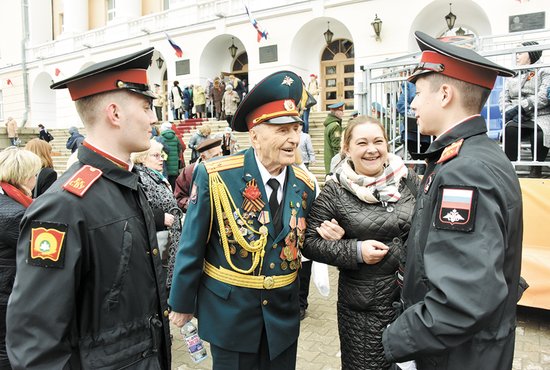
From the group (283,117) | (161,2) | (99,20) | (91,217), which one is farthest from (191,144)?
(99,20)

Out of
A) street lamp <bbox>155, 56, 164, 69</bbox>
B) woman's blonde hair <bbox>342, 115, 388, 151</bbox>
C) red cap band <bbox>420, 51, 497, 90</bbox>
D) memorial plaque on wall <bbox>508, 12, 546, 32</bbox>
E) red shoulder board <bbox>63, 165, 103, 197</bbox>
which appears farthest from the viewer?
street lamp <bbox>155, 56, 164, 69</bbox>

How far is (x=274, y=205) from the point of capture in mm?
2506

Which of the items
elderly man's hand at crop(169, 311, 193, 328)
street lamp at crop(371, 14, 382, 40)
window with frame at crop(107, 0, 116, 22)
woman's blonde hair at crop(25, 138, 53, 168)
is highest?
window with frame at crop(107, 0, 116, 22)

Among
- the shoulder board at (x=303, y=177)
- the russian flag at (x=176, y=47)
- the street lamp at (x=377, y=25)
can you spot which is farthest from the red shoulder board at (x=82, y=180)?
the russian flag at (x=176, y=47)

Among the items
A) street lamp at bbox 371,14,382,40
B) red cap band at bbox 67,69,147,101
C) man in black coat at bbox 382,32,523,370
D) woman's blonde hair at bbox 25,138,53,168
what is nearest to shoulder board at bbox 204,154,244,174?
red cap band at bbox 67,69,147,101

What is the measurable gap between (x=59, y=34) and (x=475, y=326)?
33.8m

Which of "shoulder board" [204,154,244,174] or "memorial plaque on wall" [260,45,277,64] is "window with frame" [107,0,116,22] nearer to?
"memorial plaque on wall" [260,45,277,64]

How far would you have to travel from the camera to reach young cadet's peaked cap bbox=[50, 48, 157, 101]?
1744 mm

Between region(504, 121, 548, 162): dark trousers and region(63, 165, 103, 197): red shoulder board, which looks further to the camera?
region(504, 121, 548, 162): dark trousers

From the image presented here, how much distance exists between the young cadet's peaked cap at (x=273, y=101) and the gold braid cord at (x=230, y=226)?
42 centimetres

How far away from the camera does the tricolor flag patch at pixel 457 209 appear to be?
4.90ft

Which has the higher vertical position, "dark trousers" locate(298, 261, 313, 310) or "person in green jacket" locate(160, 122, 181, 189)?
"person in green jacket" locate(160, 122, 181, 189)

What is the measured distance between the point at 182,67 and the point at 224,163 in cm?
2077

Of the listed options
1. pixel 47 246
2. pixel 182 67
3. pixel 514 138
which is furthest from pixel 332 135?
pixel 182 67
